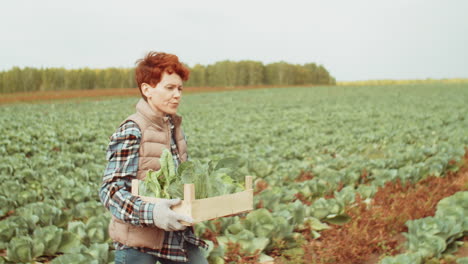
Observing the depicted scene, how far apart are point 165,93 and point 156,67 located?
14cm

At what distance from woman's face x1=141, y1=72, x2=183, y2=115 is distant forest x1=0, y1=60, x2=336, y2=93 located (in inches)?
2226

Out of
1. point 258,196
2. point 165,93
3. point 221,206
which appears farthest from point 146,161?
point 258,196

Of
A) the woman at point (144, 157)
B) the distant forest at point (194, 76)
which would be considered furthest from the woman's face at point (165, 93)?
the distant forest at point (194, 76)

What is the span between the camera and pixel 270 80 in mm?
75938

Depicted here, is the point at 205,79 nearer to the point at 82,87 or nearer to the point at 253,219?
the point at 82,87

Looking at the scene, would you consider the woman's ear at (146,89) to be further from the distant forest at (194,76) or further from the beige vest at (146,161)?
the distant forest at (194,76)

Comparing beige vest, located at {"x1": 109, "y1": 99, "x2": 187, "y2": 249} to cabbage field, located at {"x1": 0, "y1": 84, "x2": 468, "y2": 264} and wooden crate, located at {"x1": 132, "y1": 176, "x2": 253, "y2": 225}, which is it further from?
cabbage field, located at {"x1": 0, "y1": 84, "x2": 468, "y2": 264}

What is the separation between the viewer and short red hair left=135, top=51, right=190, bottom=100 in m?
2.41

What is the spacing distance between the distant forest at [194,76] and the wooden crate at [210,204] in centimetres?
5677

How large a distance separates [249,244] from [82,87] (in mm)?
63261

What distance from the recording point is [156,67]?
2412 millimetres

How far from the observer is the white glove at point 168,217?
6.68 ft

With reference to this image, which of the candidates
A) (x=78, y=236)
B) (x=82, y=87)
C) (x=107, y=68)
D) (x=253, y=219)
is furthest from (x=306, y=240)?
(x=107, y=68)

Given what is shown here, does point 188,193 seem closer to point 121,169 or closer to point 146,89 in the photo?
point 121,169
